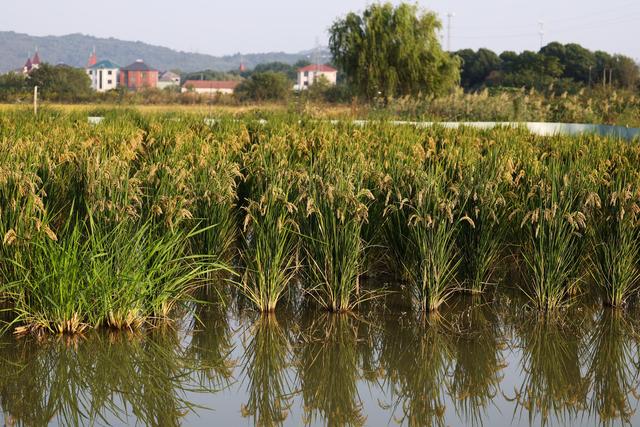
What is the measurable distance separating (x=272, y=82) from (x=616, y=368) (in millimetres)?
67557

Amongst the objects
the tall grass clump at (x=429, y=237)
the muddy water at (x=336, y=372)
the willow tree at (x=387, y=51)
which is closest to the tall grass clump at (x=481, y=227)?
the tall grass clump at (x=429, y=237)

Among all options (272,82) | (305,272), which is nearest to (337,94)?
(272,82)

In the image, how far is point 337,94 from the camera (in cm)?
5662

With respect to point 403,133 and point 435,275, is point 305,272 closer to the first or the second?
point 435,275

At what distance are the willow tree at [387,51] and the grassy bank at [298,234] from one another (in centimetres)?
3275

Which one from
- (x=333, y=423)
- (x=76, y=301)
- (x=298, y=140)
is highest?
(x=298, y=140)

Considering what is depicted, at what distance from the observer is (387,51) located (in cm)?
4209

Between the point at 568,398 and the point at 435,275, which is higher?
the point at 435,275

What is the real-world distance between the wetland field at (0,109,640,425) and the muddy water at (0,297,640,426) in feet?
0.07

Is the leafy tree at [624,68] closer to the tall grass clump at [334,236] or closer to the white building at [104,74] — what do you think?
the tall grass clump at [334,236]

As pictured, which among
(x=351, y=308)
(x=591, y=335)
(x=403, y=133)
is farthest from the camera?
(x=403, y=133)

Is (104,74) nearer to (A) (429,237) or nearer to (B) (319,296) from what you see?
(B) (319,296)

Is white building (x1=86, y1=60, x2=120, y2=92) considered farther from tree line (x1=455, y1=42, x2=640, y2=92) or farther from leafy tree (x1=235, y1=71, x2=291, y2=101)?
leafy tree (x1=235, y1=71, x2=291, y2=101)

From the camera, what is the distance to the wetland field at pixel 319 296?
5.96 m
